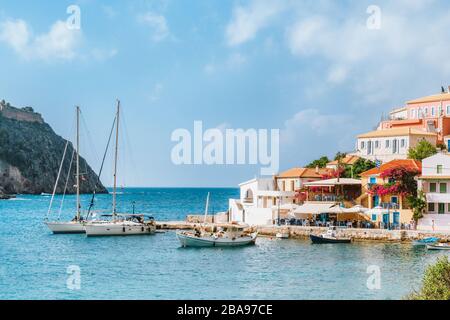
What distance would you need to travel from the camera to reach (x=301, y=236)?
132 feet

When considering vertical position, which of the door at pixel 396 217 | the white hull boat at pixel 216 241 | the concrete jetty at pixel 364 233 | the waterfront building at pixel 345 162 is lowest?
the white hull boat at pixel 216 241

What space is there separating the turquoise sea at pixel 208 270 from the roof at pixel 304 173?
28.2ft

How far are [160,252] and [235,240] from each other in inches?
167

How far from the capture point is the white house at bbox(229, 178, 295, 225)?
44719 millimetres

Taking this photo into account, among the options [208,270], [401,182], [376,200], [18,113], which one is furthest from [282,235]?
[18,113]

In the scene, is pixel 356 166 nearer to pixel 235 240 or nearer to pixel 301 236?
pixel 301 236

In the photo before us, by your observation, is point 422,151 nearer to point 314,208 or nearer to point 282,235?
point 314,208

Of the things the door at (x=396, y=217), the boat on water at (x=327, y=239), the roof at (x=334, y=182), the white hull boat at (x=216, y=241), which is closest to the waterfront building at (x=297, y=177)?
the roof at (x=334, y=182)

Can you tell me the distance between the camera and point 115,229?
46.4 meters

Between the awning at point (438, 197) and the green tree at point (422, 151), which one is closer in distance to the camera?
the awning at point (438, 197)

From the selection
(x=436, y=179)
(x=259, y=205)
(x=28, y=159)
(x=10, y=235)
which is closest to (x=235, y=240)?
(x=259, y=205)

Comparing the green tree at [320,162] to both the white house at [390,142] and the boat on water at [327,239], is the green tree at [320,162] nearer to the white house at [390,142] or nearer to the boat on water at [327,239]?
the white house at [390,142]

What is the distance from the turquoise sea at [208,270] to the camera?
22.8m

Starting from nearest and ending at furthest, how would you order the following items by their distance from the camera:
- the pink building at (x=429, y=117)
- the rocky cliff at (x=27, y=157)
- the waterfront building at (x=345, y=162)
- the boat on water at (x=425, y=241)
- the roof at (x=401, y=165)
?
1. the boat on water at (x=425, y=241)
2. the roof at (x=401, y=165)
3. the waterfront building at (x=345, y=162)
4. the pink building at (x=429, y=117)
5. the rocky cliff at (x=27, y=157)
